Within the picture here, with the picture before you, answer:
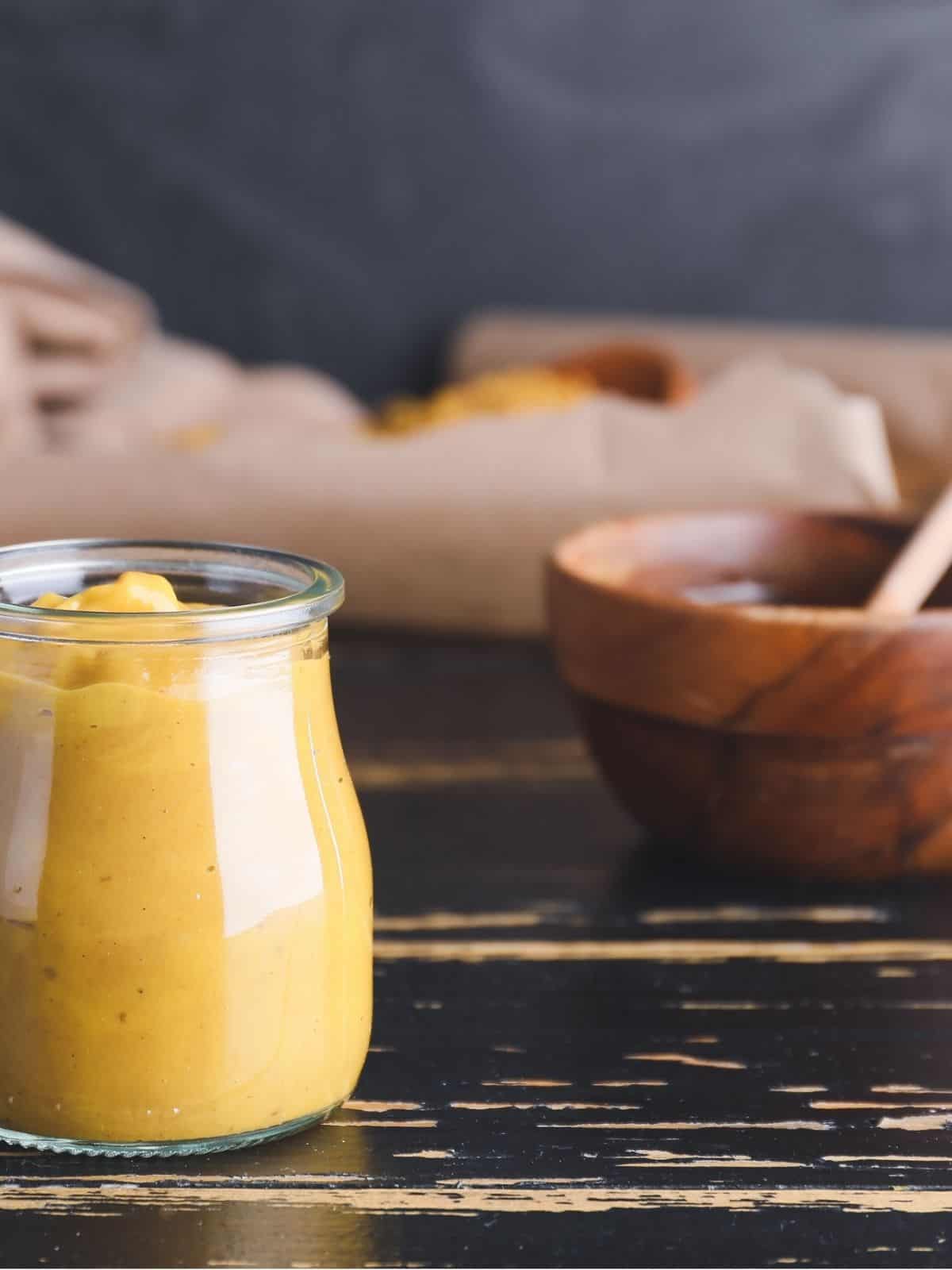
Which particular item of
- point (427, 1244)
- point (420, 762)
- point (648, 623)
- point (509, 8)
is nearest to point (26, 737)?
point (427, 1244)

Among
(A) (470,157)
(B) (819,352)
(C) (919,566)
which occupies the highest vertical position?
(A) (470,157)

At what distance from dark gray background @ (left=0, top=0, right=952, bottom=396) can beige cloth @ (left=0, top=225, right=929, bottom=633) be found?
141 centimetres

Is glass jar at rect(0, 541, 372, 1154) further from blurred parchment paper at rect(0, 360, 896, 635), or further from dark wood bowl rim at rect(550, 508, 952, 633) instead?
blurred parchment paper at rect(0, 360, 896, 635)

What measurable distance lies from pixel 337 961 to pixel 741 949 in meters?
0.23

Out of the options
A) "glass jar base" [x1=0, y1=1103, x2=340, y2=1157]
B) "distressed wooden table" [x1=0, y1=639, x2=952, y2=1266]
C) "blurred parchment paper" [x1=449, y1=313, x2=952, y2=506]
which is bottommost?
"blurred parchment paper" [x1=449, y1=313, x2=952, y2=506]

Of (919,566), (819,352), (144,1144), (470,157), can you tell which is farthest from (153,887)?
(470,157)

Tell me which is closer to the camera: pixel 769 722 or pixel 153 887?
pixel 153 887

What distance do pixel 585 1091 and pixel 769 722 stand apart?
0.20 meters

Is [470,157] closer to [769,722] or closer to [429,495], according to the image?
[429,495]

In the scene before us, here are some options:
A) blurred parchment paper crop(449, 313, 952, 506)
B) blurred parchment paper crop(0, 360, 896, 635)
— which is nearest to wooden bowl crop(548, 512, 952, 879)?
blurred parchment paper crop(0, 360, 896, 635)

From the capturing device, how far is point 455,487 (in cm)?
106

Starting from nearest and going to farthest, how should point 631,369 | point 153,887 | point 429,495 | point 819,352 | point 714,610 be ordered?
1. point 153,887
2. point 714,610
3. point 429,495
4. point 631,369
5. point 819,352

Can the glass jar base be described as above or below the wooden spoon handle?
below

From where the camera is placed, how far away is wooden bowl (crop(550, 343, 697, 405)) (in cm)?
159
